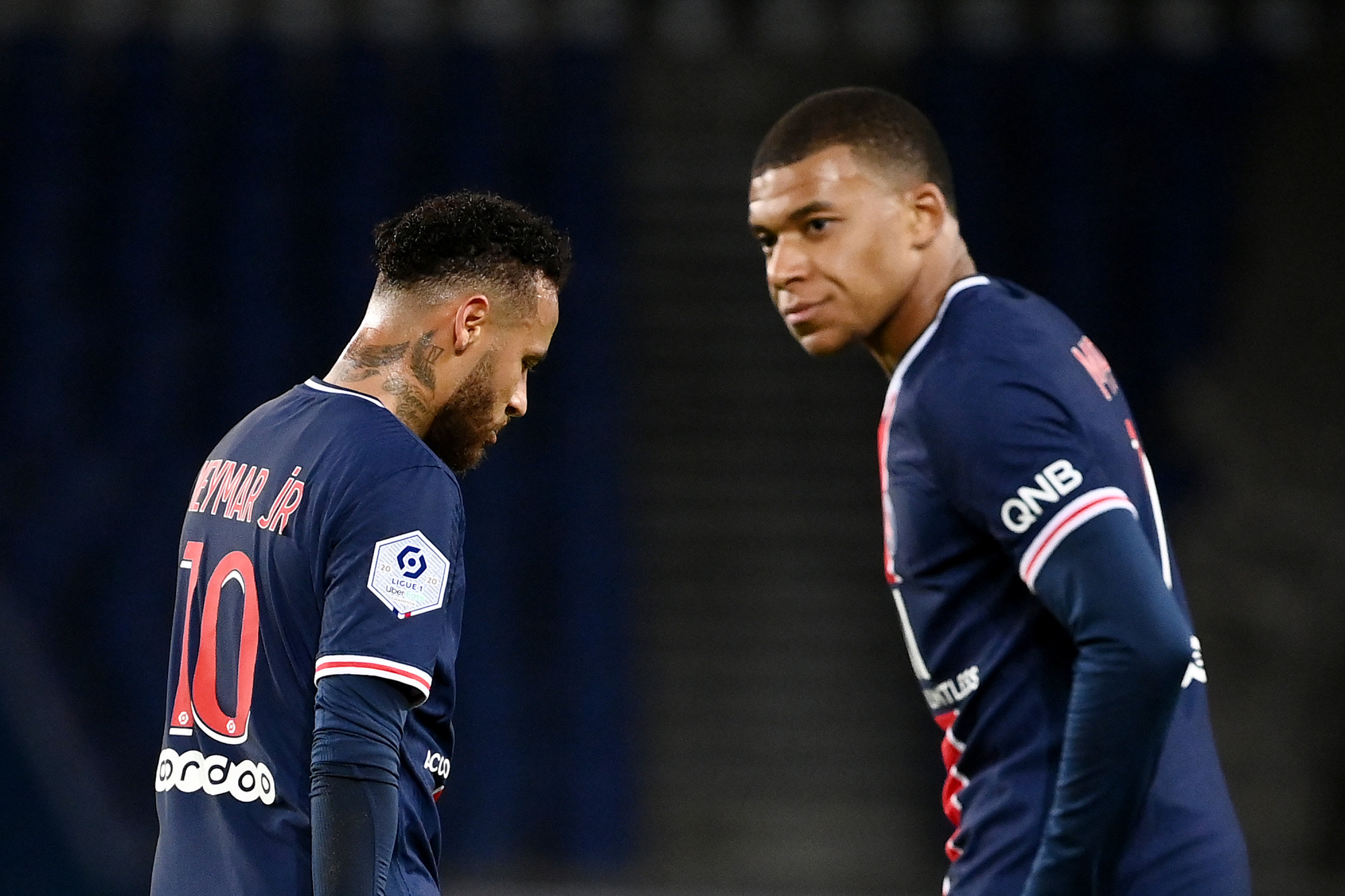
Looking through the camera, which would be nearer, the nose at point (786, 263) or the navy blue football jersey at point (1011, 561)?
the navy blue football jersey at point (1011, 561)

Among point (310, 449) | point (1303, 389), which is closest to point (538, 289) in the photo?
point (310, 449)

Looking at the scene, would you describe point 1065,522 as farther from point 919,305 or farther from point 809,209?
point 809,209

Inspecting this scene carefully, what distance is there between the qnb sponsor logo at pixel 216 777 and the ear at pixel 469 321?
687mm

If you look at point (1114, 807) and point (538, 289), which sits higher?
point (538, 289)

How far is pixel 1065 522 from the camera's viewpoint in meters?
1.84

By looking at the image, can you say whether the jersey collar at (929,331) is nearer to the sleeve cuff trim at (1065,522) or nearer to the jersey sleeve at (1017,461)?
the jersey sleeve at (1017,461)

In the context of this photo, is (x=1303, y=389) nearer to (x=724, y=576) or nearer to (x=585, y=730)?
(x=724, y=576)

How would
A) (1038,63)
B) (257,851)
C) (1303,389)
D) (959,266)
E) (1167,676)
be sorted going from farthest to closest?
(1038,63)
(1303,389)
(959,266)
(257,851)
(1167,676)

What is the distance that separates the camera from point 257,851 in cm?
203

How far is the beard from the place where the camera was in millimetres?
2301

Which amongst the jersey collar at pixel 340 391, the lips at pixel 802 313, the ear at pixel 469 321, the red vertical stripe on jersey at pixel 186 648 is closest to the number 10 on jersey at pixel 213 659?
the red vertical stripe on jersey at pixel 186 648

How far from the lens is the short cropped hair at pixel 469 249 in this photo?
2.32 metres

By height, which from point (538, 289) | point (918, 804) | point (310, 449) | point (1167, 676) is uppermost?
point (538, 289)

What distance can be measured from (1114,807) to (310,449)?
1170 mm
